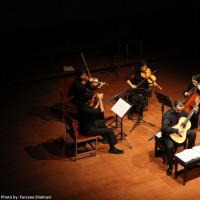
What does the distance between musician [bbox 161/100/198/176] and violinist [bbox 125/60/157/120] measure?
1.54 metres

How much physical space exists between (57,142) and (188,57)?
253 inches

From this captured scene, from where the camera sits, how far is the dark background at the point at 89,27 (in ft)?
42.8

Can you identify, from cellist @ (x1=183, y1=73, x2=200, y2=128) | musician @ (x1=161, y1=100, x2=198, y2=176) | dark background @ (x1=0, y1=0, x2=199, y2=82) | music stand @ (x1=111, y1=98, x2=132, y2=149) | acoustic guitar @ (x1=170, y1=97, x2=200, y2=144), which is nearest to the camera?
musician @ (x1=161, y1=100, x2=198, y2=176)

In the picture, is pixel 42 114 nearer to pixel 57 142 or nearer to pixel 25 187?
pixel 57 142

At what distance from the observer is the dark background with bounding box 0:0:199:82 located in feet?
42.8

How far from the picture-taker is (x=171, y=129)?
24.4ft

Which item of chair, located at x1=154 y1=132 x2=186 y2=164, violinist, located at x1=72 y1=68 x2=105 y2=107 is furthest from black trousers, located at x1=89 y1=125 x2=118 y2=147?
violinist, located at x1=72 y1=68 x2=105 y2=107

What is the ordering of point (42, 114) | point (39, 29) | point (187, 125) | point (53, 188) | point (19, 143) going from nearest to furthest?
point (53, 188) < point (187, 125) < point (19, 143) < point (42, 114) < point (39, 29)

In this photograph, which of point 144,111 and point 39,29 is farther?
point 39,29

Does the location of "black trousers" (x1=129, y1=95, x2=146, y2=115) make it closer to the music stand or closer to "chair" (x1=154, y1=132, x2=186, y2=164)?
the music stand

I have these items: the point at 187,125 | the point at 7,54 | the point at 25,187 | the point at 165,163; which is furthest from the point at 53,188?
the point at 7,54

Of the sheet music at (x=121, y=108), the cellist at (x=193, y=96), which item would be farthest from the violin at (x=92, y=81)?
the cellist at (x=193, y=96)

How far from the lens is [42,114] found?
9.68 metres

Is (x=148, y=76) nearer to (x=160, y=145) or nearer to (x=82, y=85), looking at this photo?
(x=82, y=85)
